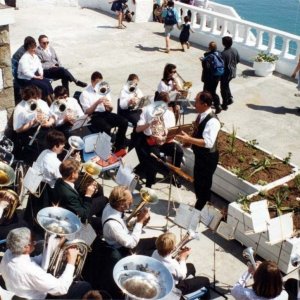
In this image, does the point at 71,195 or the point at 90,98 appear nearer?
the point at 71,195

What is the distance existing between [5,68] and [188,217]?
3.94 metres

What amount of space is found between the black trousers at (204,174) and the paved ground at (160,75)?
0.39 meters

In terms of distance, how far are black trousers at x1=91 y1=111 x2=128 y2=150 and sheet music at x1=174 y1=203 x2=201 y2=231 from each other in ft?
9.93

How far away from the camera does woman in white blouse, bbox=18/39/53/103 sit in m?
9.37

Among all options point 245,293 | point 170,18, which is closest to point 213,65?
point 170,18

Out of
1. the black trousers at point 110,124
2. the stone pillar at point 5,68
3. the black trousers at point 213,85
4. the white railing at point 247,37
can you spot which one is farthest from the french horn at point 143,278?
the white railing at point 247,37

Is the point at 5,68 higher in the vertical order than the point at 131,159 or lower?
higher

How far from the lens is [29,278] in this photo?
489 centimetres

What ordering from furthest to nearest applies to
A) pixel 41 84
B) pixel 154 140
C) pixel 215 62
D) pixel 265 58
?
pixel 265 58, pixel 215 62, pixel 41 84, pixel 154 140

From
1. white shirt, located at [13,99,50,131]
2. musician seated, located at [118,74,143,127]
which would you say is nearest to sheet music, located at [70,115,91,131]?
white shirt, located at [13,99,50,131]

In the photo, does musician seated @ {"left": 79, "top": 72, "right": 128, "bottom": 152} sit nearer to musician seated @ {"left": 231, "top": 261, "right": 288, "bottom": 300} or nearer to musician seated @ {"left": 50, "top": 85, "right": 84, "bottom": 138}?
musician seated @ {"left": 50, "top": 85, "right": 84, "bottom": 138}

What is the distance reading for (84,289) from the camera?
5.24 m

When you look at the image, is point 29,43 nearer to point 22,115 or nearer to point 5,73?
point 5,73

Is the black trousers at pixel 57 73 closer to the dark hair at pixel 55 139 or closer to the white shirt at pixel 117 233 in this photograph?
the dark hair at pixel 55 139
